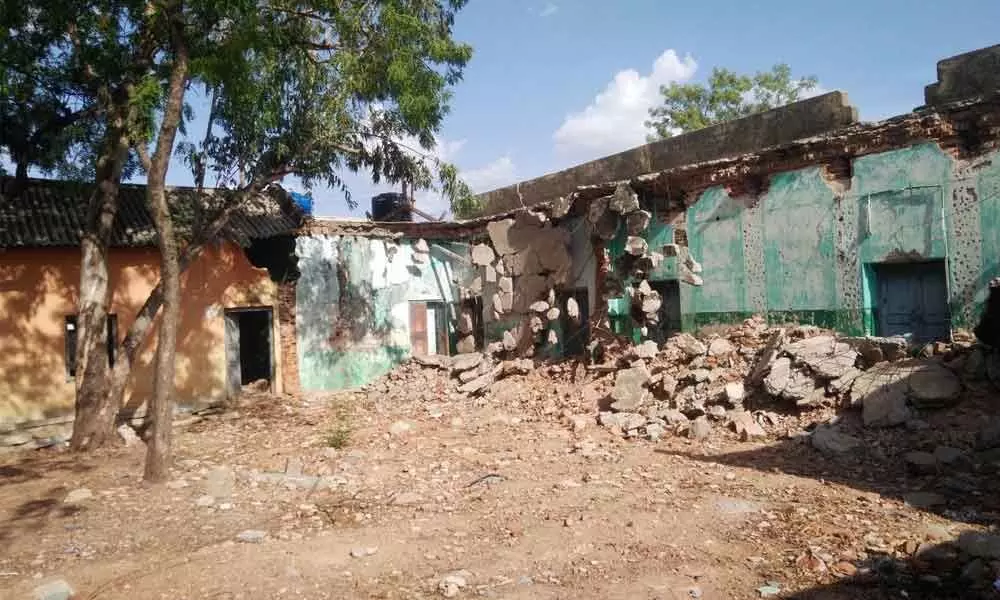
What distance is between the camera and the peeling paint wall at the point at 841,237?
25.3 ft

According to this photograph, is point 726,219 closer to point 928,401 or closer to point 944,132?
point 944,132

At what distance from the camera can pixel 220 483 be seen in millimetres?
6953

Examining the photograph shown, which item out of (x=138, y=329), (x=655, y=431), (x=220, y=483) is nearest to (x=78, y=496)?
(x=220, y=483)

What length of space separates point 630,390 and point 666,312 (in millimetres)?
2122

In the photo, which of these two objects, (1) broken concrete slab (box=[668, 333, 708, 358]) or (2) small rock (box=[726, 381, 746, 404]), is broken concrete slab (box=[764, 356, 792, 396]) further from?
(1) broken concrete slab (box=[668, 333, 708, 358])

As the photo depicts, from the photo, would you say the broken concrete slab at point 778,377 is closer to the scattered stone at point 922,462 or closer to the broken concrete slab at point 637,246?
the scattered stone at point 922,462

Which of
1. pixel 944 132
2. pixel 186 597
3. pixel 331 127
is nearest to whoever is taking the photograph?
pixel 186 597

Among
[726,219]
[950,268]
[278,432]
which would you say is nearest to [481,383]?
[278,432]

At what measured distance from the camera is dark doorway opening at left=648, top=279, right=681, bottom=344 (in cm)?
1088

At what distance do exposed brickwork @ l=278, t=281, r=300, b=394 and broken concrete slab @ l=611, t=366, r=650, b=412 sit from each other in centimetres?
628

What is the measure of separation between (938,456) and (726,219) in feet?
15.4

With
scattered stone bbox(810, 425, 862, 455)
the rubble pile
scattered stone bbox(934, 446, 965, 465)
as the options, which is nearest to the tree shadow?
scattered stone bbox(934, 446, 965, 465)

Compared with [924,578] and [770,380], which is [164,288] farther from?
[924,578]

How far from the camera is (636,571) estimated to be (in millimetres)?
4453
